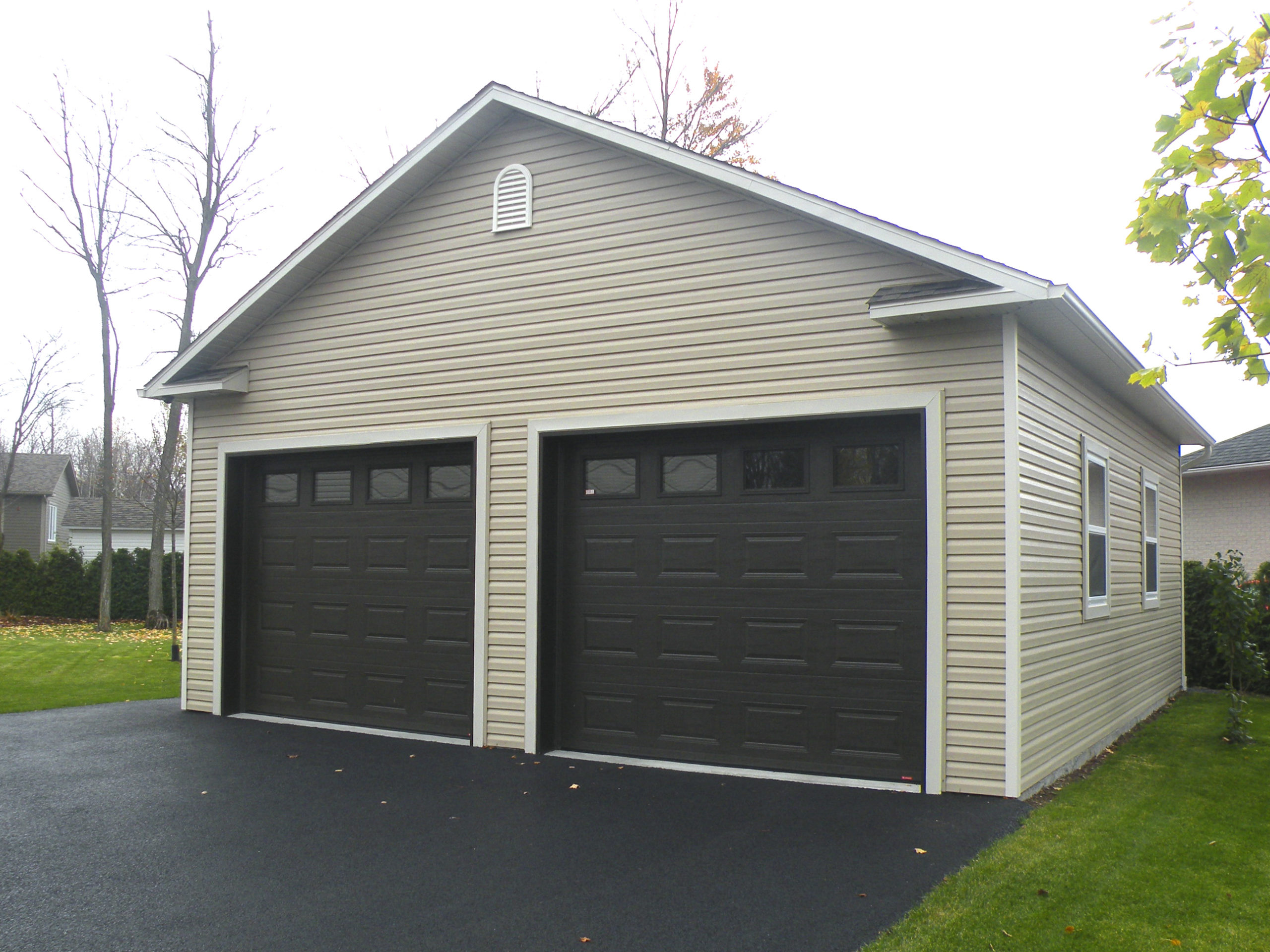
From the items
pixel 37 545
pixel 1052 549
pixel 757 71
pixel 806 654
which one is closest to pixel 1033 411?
pixel 1052 549

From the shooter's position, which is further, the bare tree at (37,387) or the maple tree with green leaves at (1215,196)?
the bare tree at (37,387)

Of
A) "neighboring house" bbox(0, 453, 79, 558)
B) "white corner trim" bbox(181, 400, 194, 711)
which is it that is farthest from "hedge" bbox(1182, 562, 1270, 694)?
"neighboring house" bbox(0, 453, 79, 558)

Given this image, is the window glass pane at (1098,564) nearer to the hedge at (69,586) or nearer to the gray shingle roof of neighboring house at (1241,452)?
the gray shingle roof of neighboring house at (1241,452)

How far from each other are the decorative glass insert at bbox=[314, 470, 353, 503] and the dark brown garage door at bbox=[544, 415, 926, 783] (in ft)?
7.60

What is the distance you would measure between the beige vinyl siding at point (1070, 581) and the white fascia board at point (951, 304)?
1.83ft

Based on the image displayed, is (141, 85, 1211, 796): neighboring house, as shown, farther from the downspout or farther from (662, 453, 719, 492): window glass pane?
the downspout

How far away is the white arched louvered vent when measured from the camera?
26.4 feet

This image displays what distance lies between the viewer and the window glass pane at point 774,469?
23.0 ft

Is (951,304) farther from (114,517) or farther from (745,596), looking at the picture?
(114,517)

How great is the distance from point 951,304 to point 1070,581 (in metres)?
2.67

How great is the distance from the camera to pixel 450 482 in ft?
27.6

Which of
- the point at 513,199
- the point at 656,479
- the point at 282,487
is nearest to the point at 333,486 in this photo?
the point at 282,487

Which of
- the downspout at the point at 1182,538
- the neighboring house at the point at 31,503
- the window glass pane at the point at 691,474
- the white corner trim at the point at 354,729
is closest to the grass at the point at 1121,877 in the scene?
the window glass pane at the point at 691,474

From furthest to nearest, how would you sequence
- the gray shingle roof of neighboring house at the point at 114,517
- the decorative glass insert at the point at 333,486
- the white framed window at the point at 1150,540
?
the gray shingle roof of neighboring house at the point at 114,517 < the white framed window at the point at 1150,540 < the decorative glass insert at the point at 333,486
